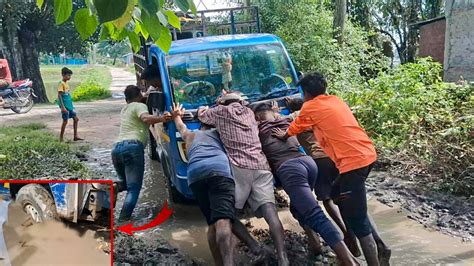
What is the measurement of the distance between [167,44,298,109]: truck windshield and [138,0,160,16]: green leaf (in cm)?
367

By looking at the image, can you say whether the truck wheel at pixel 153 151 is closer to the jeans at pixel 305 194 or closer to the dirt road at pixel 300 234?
the dirt road at pixel 300 234

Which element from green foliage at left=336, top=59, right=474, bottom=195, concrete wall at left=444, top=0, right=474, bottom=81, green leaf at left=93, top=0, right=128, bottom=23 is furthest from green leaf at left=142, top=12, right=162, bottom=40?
concrete wall at left=444, top=0, right=474, bottom=81

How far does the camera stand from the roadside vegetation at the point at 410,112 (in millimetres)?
5953

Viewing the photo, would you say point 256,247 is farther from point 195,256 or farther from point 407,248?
point 407,248

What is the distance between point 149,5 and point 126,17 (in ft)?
1.02

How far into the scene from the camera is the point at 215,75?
18.8ft

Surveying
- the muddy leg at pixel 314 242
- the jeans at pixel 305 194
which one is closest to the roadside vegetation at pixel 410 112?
the muddy leg at pixel 314 242

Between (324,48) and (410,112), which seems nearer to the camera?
(410,112)

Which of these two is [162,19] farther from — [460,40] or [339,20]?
[339,20]

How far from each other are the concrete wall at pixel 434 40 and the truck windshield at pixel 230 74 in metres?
9.24

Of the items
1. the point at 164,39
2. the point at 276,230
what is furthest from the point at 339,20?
the point at 164,39

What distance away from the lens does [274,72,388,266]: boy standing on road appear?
12.5ft

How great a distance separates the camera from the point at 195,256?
4.57 metres

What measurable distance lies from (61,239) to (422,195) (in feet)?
16.3
